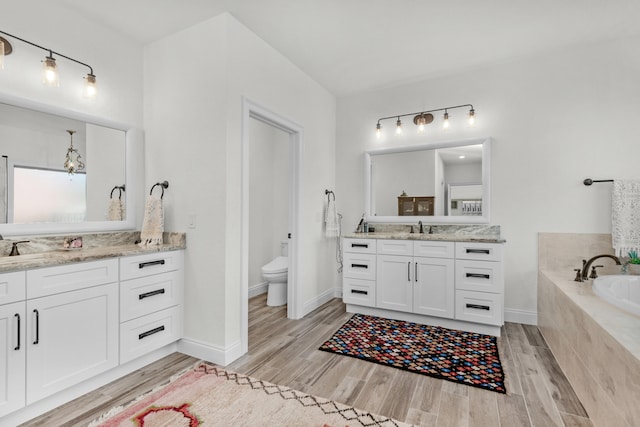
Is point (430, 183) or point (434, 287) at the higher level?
point (430, 183)

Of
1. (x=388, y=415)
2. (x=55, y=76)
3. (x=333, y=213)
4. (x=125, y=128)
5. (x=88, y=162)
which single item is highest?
(x=55, y=76)

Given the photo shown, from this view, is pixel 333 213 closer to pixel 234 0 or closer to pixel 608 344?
pixel 234 0

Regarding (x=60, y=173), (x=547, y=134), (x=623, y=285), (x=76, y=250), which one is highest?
(x=547, y=134)

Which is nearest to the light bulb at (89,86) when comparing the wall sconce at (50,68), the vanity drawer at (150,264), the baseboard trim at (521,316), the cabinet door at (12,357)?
the wall sconce at (50,68)

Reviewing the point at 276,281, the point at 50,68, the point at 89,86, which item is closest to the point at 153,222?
the point at 89,86

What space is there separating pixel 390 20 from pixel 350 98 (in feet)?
5.15

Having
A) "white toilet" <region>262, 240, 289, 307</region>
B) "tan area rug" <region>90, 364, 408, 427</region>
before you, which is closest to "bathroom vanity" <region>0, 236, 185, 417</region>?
"tan area rug" <region>90, 364, 408, 427</region>

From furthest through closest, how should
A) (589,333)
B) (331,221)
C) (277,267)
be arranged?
(331,221), (277,267), (589,333)

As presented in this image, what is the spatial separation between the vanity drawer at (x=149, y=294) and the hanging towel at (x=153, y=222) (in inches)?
12.1

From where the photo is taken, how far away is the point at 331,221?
12.5ft

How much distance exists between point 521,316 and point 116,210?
3.85 metres

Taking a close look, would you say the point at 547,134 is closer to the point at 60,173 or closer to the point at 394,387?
the point at 394,387

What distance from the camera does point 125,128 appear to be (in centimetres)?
260

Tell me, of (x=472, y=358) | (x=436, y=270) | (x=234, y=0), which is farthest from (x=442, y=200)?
(x=234, y=0)
